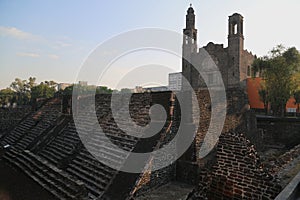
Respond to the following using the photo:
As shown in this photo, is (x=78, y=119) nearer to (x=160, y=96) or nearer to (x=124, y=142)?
(x=124, y=142)

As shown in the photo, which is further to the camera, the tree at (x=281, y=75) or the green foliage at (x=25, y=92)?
the green foliage at (x=25, y=92)

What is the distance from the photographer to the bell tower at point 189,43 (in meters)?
28.0

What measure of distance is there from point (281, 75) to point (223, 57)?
8.56 metres

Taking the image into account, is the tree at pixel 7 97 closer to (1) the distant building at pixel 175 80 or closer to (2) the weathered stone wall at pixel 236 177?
(1) the distant building at pixel 175 80

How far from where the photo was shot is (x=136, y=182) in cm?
561

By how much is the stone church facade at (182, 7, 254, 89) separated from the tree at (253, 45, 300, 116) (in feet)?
17.5

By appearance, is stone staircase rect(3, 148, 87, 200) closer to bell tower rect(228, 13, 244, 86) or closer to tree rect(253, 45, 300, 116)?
tree rect(253, 45, 300, 116)

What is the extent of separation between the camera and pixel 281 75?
18875 mm

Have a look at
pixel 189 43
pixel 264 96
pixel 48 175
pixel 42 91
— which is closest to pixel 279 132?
pixel 264 96

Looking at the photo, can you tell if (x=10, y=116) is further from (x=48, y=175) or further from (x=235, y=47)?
(x=235, y=47)

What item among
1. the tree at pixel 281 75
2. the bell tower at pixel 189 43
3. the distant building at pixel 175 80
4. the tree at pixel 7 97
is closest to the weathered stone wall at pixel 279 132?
the tree at pixel 281 75

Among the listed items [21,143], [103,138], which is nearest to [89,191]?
[103,138]

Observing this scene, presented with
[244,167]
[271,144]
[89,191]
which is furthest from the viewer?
[271,144]

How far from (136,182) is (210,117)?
12.5ft
